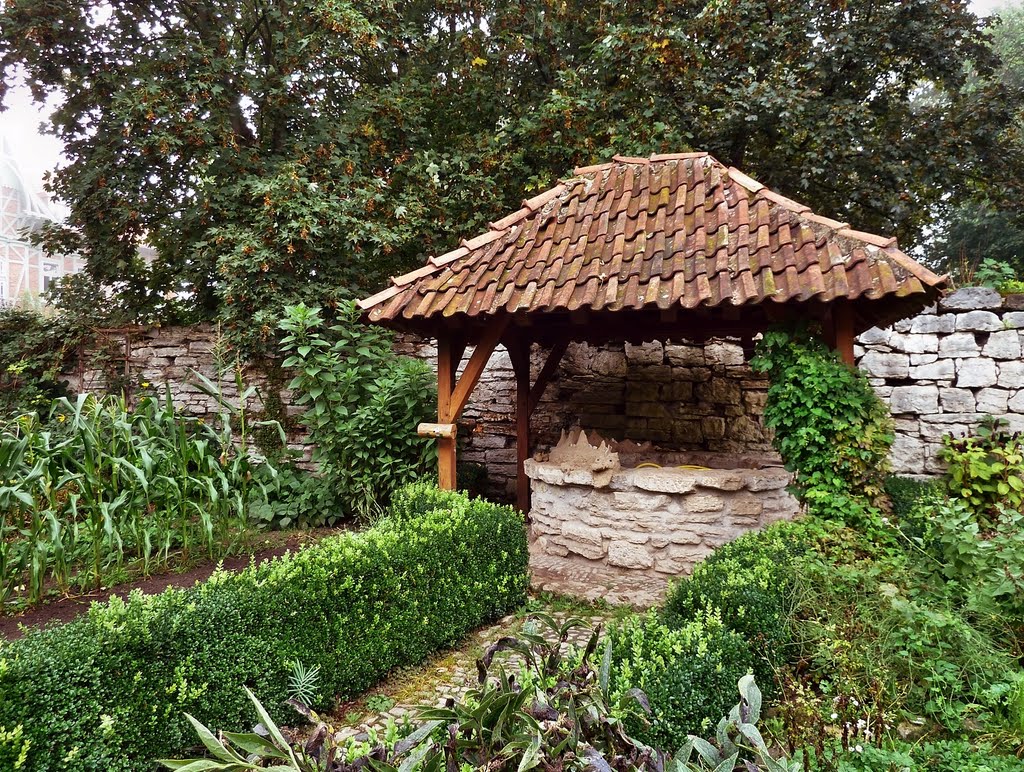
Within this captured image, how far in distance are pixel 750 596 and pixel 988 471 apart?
3.54m

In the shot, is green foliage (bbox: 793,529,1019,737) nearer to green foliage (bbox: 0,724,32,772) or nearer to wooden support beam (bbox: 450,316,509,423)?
wooden support beam (bbox: 450,316,509,423)

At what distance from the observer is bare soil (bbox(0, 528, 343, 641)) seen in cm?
294

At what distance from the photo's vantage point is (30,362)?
832 cm

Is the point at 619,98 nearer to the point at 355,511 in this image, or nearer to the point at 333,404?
the point at 333,404

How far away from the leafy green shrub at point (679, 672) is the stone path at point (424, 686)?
520mm

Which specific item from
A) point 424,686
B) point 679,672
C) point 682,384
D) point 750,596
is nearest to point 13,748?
point 424,686

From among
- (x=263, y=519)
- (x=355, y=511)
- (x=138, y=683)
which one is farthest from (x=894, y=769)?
(x=263, y=519)

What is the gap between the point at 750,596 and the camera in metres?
2.63

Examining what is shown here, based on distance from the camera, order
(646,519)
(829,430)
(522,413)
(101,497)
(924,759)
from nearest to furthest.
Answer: (924,759)
(101,497)
(829,430)
(646,519)
(522,413)

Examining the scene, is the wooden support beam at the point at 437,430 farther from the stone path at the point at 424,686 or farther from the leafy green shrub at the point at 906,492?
the leafy green shrub at the point at 906,492

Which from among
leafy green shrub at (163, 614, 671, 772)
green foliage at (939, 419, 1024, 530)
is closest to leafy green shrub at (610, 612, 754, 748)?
leafy green shrub at (163, 614, 671, 772)

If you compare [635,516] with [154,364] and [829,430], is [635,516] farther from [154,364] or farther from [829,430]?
[154,364]

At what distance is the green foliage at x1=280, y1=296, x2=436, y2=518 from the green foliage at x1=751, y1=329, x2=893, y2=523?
10.3 feet

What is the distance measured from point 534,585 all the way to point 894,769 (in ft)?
10.4
